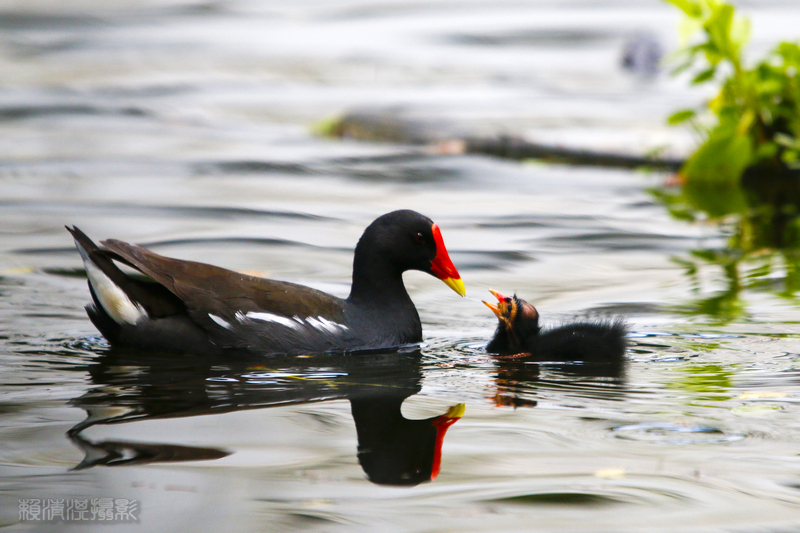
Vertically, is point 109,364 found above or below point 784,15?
below

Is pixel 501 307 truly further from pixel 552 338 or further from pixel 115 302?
pixel 115 302

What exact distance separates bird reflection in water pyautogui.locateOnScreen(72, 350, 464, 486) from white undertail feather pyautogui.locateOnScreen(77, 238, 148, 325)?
162 millimetres

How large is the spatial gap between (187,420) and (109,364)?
99cm

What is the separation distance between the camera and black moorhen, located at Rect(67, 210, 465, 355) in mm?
4902

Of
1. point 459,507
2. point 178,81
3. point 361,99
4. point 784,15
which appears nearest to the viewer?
point 459,507

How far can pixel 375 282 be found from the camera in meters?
5.32

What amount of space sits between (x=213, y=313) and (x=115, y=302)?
17.3 inches

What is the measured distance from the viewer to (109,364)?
4.77m

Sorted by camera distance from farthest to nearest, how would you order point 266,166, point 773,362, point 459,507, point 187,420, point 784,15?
point 784,15
point 266,166
point 773,362
point 187,420
point 459,507

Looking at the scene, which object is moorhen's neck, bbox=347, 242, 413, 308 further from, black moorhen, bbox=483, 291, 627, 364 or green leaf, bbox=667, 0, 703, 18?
green leaf, bbox=667, 0, 703, 18

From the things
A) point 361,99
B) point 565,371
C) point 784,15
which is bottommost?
point 565,371

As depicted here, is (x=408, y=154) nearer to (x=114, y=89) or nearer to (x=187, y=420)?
(x=114, y=89)

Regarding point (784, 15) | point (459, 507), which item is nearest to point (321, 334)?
point (459, 507)

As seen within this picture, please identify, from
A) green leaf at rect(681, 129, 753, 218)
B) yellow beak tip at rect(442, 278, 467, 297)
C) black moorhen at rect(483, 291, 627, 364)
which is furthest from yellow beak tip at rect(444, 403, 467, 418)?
green leaf at rect(681, 129, 753, 218)
